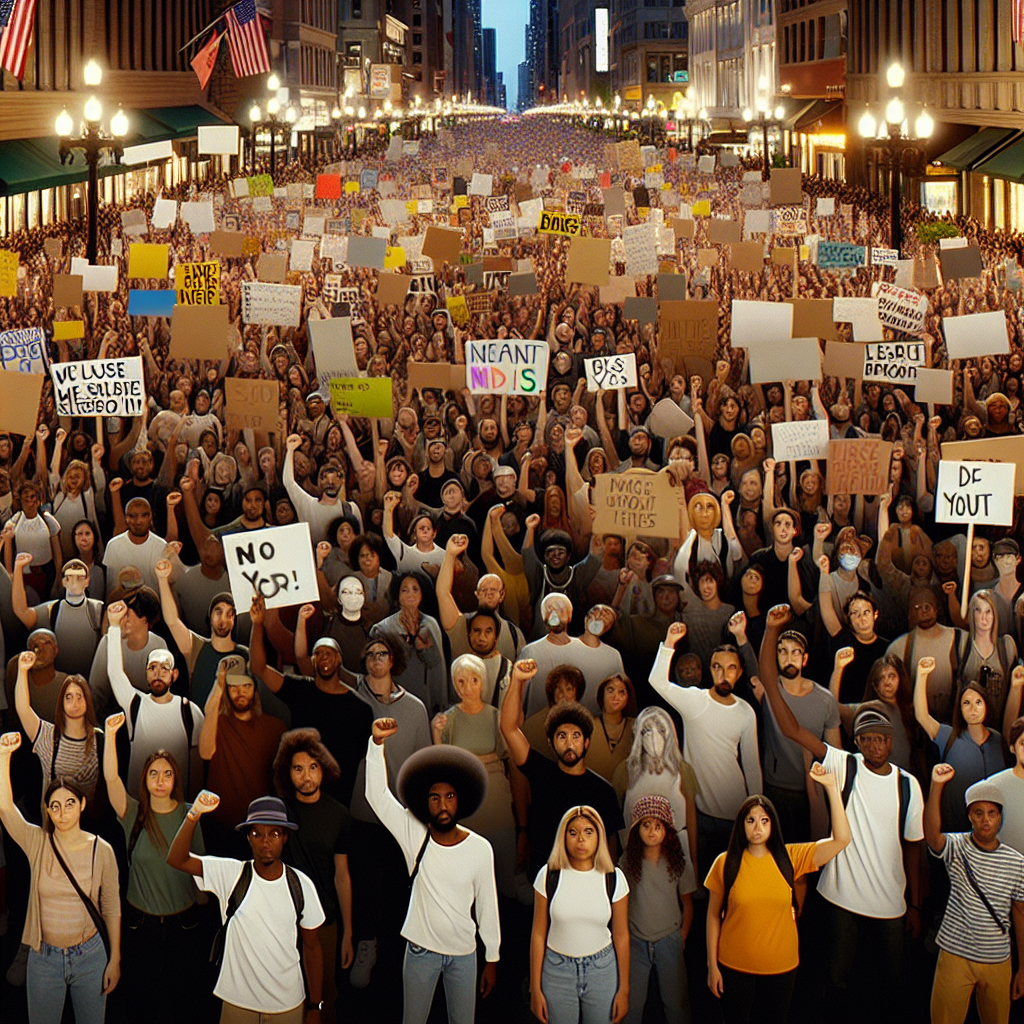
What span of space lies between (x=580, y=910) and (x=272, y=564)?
2.79 metres

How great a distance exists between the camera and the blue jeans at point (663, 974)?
607 centimetres

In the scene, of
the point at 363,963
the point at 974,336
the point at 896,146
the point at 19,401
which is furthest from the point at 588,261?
the point at 363,963

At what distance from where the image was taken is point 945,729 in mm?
6855

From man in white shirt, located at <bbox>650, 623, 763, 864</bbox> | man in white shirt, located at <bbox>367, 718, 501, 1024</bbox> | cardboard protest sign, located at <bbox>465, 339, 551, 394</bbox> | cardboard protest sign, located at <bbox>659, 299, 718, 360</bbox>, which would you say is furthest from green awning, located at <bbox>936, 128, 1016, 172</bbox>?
man in white shirt, located at <bbox>367, 718, 501, 1024</bbox>

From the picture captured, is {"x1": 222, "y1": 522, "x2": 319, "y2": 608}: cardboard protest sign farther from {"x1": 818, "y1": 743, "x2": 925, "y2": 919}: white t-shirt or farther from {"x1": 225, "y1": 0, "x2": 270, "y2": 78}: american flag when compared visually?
{"x1": 225, "y1": 0, "x2": 270, "y2": 78}: american flag

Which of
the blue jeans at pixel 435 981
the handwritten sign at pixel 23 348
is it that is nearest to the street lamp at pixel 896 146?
the handwritten sign at pixel 23 348

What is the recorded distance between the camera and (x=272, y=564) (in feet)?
25.4

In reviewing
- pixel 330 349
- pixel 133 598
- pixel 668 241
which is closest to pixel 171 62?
pixel 668 241

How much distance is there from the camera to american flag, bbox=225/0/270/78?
41188 mm

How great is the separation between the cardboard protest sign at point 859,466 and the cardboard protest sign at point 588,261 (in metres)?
7.37

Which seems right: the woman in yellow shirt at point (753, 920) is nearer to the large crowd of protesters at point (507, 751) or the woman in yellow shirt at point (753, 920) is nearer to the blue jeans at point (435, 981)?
the large crowd of protesters at point (507, 751)

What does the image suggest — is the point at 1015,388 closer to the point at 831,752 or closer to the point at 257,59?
the point at 831,752

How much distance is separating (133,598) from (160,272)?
10.8m

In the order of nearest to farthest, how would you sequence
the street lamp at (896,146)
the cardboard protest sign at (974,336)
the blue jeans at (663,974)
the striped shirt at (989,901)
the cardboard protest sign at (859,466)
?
the striped shirt at (989,901)
the blue jeans at (663,974)
the cardboard protest sign at (859,466)
the cardboard protest sign at (974,336)
the street lamp at (896,146)
